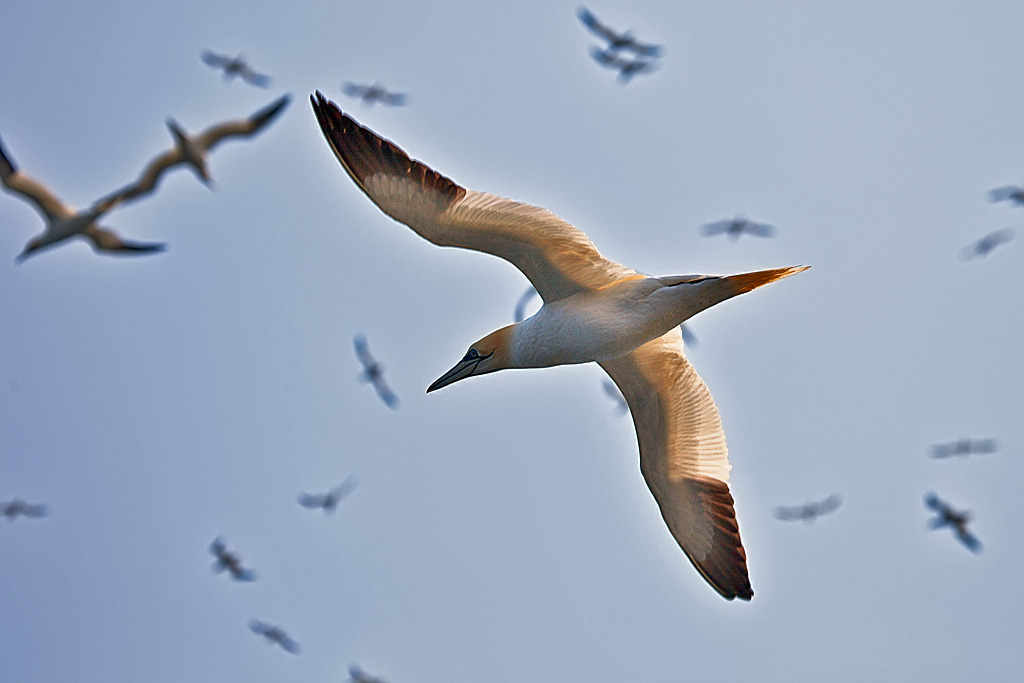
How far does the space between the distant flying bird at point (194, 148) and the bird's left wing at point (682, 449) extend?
13.1ft

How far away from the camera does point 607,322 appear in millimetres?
10547

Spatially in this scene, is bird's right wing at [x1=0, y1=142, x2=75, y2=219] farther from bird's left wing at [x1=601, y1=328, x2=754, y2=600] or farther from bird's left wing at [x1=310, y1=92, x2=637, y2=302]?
bird's left wing at [x1=601, y1=328, x2=754, y2=600]

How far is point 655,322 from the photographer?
10.5m

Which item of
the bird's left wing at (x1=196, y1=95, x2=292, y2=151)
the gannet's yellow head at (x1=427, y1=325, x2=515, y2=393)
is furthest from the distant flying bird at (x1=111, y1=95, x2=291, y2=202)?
the gannet's yellow head at (x1=427, y1=325, x2=515, y2=393)

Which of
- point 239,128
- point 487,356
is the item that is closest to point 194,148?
point 239,128

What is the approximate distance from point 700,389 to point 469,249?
2537mm

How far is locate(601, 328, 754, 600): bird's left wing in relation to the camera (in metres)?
11.5

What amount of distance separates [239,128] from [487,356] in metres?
3.12

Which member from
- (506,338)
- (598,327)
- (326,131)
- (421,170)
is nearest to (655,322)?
(598,327)

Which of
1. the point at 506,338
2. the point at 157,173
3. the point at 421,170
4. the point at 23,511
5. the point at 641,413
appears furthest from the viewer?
the point at 23,511

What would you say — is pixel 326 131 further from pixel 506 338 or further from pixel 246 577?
pixel 246 577

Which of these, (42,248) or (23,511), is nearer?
(42,248)

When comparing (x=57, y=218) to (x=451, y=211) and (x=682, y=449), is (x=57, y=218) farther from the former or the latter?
(x=682, y=449)

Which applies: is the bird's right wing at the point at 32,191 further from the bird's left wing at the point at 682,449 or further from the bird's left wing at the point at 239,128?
the bird's left wing at the point at 682,449
